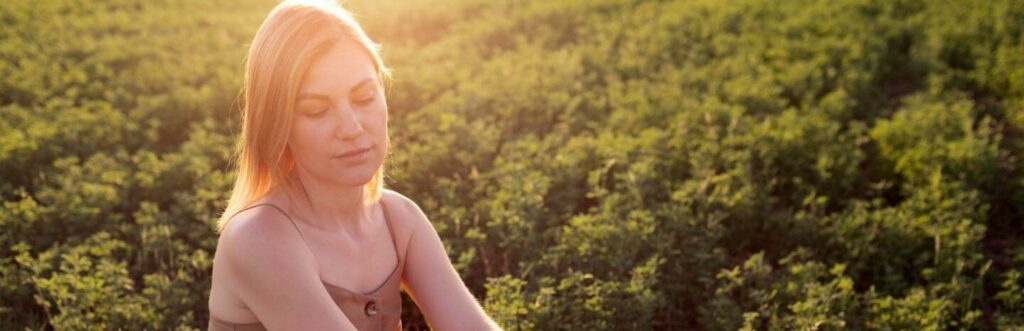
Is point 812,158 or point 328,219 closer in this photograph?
point 328,219

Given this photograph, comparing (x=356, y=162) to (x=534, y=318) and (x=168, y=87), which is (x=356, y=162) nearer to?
(x=534, y=318)

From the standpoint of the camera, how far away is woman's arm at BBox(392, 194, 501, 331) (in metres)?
3.21

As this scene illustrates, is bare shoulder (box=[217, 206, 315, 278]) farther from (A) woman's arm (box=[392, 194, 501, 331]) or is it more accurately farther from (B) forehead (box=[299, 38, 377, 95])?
(A) woman's arm (box=[392, 194, 501, 331])

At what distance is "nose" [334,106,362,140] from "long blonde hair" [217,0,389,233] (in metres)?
0.17

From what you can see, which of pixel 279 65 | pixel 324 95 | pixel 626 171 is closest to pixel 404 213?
pixel 324 95

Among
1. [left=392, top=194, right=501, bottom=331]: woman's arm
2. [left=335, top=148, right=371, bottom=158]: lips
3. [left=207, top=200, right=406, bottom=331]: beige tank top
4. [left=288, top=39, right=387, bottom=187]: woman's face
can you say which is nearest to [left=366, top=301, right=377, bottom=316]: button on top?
[left=207, top=200, right=406, bottom=331]: beige tank top

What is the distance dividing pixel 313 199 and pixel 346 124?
1.10ft

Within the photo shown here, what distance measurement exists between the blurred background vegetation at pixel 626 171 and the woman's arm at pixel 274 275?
1.59 m

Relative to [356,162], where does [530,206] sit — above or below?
below

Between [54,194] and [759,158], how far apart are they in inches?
194

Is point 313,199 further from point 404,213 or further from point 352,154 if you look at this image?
point 404,213

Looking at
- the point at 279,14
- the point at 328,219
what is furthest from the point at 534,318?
the point at 279,14

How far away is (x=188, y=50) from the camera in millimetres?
10367

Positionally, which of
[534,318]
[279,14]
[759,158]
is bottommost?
[534,318]
